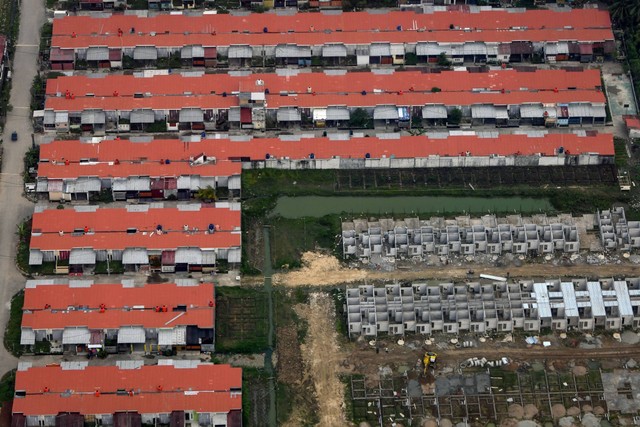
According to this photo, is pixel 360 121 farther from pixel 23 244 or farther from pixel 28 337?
pixel 28 337

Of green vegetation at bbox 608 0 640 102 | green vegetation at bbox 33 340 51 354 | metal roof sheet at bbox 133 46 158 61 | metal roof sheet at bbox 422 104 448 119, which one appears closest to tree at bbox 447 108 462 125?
metal roof sheet at bbox 422 104 448 119

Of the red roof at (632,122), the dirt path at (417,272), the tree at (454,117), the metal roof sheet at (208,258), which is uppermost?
the tree at (454,117)

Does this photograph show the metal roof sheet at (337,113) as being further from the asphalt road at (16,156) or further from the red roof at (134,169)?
the asphalt road at (16,156)

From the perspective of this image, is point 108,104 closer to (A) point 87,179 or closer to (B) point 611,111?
(A) point 87,179

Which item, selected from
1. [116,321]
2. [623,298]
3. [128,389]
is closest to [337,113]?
[116,321]

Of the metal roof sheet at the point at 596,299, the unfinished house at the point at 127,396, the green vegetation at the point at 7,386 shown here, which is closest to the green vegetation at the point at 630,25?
the metal roof sheet at the point at 596,299

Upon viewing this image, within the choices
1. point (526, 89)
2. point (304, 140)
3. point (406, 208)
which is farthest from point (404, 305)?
point (526, 89)
